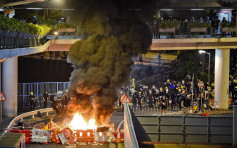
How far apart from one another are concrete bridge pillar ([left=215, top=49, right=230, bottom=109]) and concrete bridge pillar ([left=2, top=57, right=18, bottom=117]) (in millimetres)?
15703

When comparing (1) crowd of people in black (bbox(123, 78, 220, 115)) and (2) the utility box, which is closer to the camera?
(2) the utility box

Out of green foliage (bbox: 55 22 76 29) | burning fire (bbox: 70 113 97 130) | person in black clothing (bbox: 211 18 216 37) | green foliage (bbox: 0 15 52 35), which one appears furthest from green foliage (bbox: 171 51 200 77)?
burning fire (bbox: 70 113 97 130)

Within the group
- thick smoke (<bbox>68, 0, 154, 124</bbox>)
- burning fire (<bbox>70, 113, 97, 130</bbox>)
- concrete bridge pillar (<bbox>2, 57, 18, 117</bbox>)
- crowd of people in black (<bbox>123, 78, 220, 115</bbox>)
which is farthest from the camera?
crowd of people in black (<bbox>123, 78, 220, 115</bbox>)

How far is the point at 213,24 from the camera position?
124 feet

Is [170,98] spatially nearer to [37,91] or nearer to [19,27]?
[37,91]

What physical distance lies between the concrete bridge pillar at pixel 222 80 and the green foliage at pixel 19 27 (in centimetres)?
1386

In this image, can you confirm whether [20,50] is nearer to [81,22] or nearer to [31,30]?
[31,30]

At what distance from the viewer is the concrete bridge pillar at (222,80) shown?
3797 cm

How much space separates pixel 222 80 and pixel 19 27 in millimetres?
18916

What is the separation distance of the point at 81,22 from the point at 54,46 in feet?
9.55

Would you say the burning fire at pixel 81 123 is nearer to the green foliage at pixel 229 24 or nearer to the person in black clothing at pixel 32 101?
the person in black clothing at pixel 32 101

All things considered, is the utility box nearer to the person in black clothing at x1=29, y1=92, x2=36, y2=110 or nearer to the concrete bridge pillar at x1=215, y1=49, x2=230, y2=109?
the person in black clothing at x1=29, y1=92, x2=36, y2=110

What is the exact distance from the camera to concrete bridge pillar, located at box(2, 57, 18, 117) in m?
32.8

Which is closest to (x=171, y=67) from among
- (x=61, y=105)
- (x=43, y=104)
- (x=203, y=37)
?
(x=203, y=37)
